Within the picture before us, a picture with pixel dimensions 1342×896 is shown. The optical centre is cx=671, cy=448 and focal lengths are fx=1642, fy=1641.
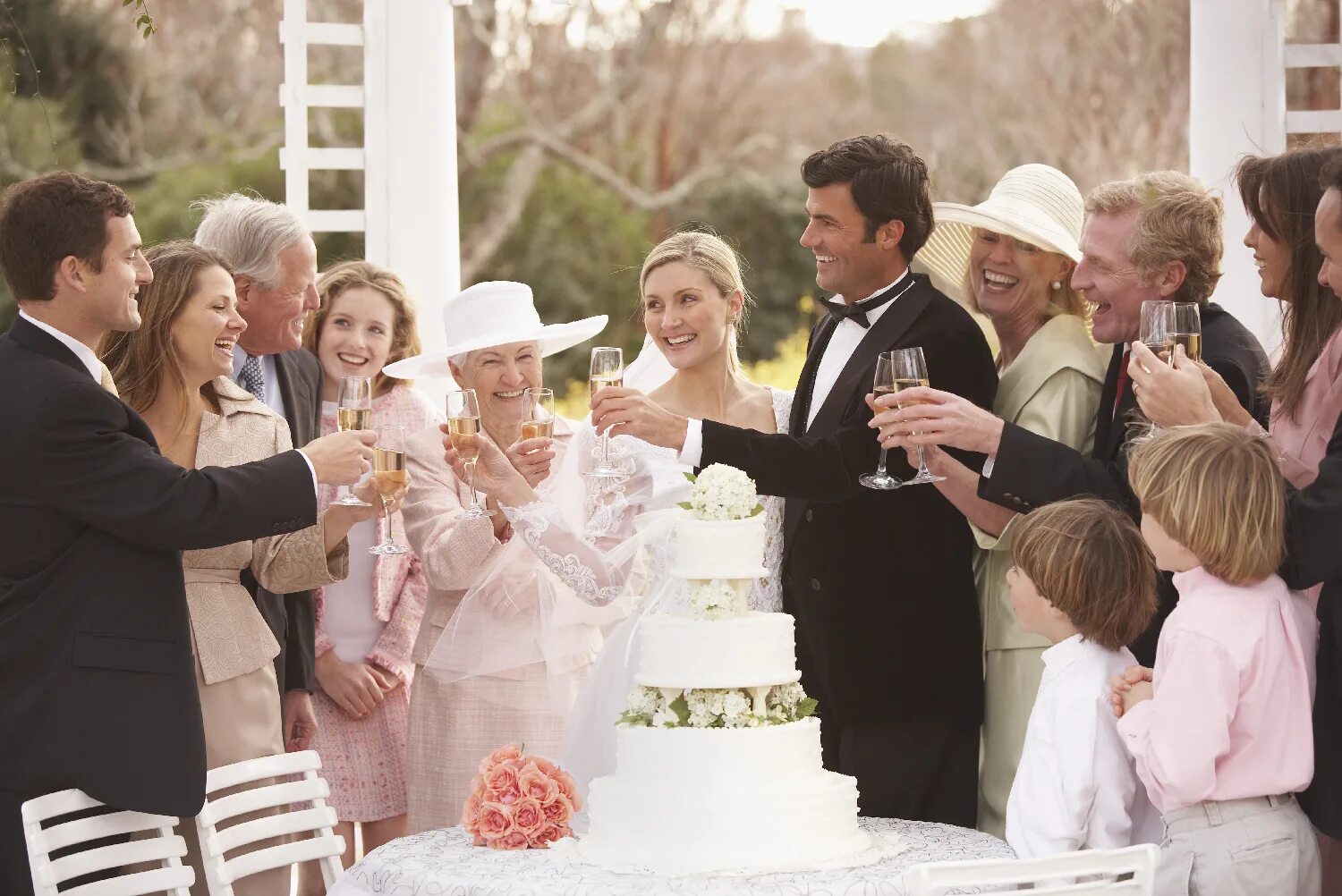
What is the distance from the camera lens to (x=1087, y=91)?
2020 cm

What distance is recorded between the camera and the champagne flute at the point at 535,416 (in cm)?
461

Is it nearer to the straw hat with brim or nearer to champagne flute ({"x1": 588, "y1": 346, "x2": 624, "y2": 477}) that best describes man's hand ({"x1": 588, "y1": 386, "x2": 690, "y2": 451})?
champagne flute ({"x1": 588, "y1": 346, "x2": 624, "y2": 477})

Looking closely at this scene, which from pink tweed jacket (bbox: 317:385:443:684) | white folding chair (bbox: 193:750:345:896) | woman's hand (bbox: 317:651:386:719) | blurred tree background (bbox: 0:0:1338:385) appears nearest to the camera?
white folding chair (bbox: 193:750:345:896)

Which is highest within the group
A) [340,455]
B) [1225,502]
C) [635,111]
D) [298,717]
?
[635,111]

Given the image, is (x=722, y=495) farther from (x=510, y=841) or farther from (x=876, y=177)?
(x=876, y=177)

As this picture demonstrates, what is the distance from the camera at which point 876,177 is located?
16.3ft

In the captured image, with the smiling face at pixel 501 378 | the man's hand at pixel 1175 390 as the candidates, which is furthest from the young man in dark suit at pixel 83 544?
the man's hand at pixel 1175 390

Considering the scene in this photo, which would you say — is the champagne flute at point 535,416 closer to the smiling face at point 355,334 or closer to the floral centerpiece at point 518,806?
the floral centerpiece at point 518,806

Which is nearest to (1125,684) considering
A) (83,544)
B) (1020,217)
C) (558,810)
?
(558,810)

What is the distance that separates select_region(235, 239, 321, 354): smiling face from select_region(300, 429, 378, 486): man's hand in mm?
1221

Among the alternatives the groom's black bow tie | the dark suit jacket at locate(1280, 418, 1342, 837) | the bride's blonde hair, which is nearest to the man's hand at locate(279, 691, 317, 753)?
the bride's blonde hair

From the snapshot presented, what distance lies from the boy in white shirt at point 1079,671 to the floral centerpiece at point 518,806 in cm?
110

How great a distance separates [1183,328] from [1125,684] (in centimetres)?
86

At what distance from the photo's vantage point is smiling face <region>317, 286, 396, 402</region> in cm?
604
